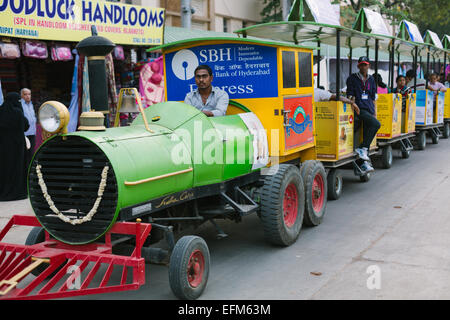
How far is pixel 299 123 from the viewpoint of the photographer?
6.68 metres

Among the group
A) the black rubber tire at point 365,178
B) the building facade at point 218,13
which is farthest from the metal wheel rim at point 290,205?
the building facade at point 218,13

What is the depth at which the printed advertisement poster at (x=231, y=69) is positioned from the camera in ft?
20.0

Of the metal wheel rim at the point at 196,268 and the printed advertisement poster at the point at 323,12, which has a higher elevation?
the printed advertisement poster at the point at 323,12

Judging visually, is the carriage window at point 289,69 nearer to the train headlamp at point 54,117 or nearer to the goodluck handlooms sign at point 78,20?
the train headlamp at point 54,117

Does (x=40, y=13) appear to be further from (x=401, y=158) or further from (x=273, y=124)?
(x=401, y=158)

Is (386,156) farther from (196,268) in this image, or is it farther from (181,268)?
(181,268)

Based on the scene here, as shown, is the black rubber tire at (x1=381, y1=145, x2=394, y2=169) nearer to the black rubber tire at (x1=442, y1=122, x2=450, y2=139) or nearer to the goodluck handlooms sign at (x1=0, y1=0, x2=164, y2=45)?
the goodluck handlooms sign at (x1=0, y1=0, x2=164, y2=45)

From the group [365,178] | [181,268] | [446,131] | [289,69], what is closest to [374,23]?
[365,178]

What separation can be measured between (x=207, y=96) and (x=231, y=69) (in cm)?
56

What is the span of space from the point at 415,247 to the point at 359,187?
3.67m

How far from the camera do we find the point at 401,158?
1288 centimetres

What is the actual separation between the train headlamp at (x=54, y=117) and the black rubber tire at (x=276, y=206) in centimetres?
243
